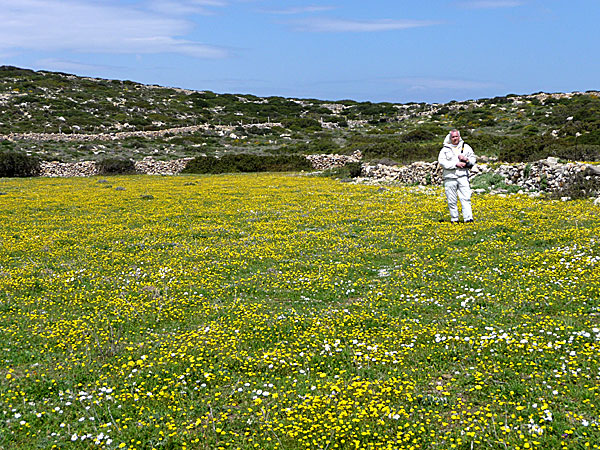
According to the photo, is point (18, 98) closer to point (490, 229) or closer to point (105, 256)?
point (105, 256)

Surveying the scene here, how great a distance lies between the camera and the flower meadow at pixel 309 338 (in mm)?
5852

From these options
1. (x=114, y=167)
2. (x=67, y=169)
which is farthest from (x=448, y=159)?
(x=67, y=169)

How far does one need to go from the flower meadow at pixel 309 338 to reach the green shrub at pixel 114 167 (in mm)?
37803

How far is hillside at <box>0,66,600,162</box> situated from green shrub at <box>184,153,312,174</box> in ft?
21.3

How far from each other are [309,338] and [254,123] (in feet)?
306

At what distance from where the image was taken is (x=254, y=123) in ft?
322

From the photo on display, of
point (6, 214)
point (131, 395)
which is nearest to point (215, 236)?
point (131, 395)

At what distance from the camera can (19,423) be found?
616 cm

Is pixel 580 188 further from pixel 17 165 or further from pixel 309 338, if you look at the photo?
pixel 17 165

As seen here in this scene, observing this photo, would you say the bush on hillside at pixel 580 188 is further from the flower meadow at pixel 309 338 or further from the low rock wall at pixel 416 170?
the flower meadow at pixel 309 338

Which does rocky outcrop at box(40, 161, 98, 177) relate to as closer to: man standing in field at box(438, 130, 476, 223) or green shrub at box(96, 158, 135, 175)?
green shrub at box(96, 158, 135, 175)

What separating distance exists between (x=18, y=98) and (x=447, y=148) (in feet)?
334

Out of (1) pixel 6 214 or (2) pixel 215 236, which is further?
(1) pixel 6 214

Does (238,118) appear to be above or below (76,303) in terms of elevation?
above
